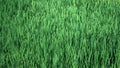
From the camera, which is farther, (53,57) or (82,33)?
(82,33)

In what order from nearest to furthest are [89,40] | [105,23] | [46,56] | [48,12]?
[46,56], [89,40], [105,23], [48,12]

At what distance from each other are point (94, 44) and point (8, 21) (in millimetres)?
982

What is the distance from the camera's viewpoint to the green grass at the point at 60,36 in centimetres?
229

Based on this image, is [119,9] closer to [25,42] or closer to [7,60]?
[25,42]

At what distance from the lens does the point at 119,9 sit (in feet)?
10.5

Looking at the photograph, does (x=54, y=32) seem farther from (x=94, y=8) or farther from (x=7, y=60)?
(x=94, y=8)

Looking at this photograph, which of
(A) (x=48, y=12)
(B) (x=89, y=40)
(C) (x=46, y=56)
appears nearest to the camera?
(C) (x=46, y=56)

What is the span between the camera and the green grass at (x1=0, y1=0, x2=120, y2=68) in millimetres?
2291

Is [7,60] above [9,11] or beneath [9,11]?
beneath

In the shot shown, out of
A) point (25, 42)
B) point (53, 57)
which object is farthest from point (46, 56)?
point (25, 42)

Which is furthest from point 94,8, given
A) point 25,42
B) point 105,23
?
point 25,42

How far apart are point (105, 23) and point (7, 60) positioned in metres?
1.01

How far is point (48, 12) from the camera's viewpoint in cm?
306

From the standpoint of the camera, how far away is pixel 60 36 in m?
2.48
